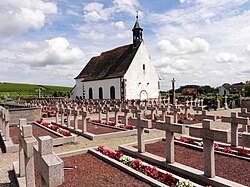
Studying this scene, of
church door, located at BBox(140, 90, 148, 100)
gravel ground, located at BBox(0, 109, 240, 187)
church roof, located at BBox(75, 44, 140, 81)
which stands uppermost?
church roof, located at BBox(75, 44, 140, 81)

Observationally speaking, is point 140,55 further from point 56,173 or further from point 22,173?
point 56,173

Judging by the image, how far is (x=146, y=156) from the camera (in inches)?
275

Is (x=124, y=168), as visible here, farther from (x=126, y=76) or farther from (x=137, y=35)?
(x=137, y=35)

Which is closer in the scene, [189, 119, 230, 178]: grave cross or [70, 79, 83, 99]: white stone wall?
[189, 119, 230, 178]: grave cross

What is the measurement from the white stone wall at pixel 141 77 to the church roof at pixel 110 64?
0.85 metres

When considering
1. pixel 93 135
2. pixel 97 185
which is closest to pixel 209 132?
pixel 97 185

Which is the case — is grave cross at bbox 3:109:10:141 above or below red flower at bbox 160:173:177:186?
above

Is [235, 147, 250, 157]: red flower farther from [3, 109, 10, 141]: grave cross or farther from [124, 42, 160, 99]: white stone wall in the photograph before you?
[124, 42, 160, 99]: white stone wall

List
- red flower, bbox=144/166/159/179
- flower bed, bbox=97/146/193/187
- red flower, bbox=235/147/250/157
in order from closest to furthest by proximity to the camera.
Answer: flower bed, bbox=97/146/193/187
red flower, bbox=144/166/159/179
red flower, bbox=235/147/250/157

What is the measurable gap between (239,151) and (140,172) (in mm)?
3197

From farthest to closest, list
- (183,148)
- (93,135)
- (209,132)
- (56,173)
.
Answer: (93,135) < (183,148) < (209,132) < (56,173)

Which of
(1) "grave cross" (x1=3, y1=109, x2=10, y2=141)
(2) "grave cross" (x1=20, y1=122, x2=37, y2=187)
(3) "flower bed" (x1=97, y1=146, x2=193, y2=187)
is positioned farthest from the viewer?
(1) "grave cross" (x1=3, y1=109, x2=10, y2=141)

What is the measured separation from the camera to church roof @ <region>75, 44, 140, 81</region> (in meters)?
35.3

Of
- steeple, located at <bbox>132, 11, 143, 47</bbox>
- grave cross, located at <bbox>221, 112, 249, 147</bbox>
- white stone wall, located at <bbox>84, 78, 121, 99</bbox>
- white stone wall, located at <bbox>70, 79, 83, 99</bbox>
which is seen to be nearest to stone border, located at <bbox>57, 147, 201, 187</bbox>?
grave cross, located at <bbox>221, 112, 249, 147</bbox>
